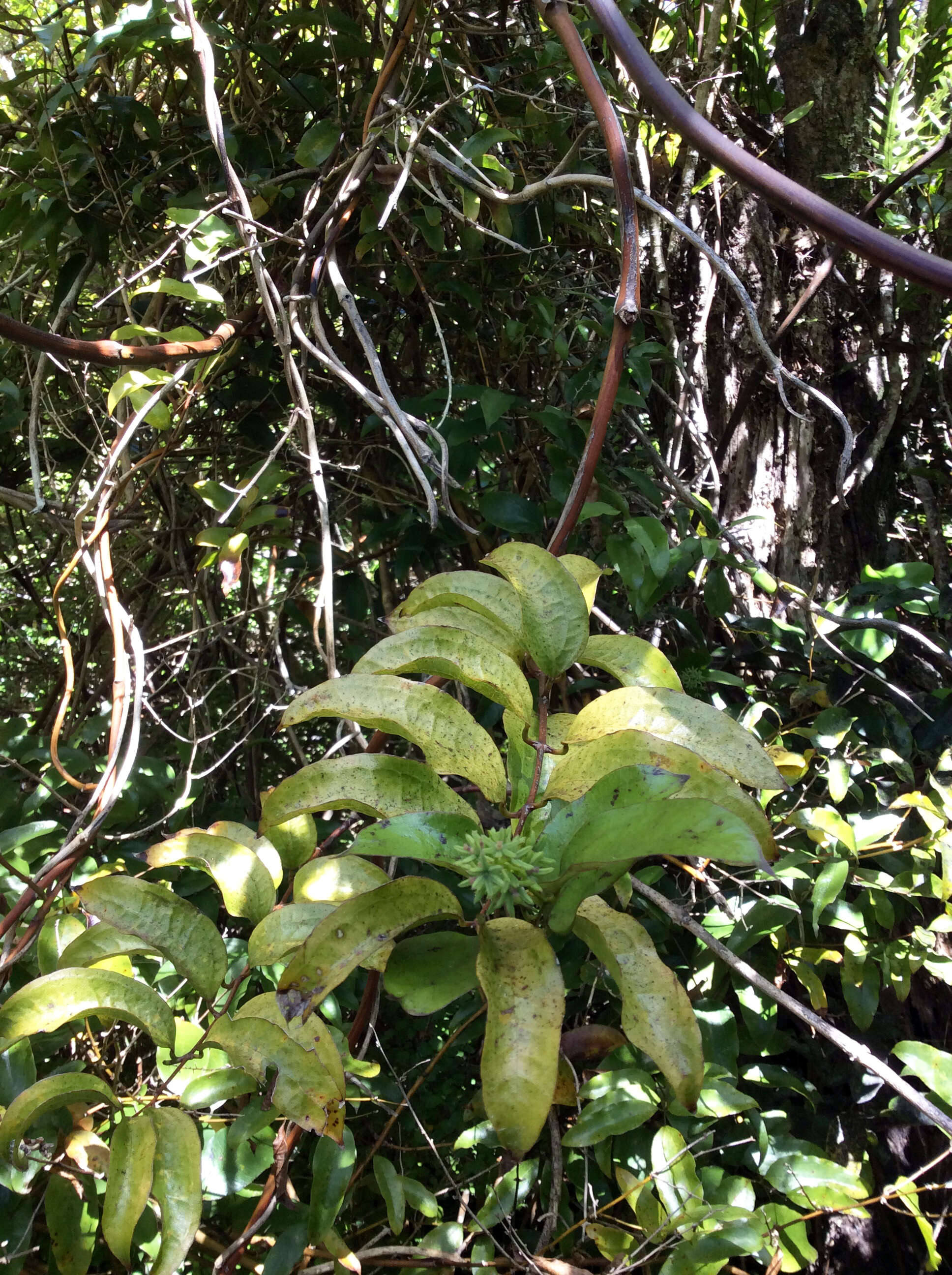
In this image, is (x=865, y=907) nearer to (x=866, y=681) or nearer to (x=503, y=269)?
(x=866, y=681)

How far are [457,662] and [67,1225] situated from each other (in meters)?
0.60

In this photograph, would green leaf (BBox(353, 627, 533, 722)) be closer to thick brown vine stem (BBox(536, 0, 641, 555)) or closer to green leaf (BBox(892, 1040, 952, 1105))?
thick brown vine stem (BBox(536, 0, 641, 555))

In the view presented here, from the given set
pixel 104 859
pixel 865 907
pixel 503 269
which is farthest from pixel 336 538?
pixel 865 907

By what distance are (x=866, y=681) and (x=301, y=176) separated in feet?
3.45

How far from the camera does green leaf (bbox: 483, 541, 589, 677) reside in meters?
0.58

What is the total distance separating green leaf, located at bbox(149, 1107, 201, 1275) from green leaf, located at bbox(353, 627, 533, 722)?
0.35 m

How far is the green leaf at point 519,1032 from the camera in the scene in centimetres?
42

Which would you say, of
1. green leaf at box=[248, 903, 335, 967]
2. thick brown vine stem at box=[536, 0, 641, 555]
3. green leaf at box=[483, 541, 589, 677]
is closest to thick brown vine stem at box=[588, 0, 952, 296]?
thick brown vine stem at box=[536, 0, 641, 555]

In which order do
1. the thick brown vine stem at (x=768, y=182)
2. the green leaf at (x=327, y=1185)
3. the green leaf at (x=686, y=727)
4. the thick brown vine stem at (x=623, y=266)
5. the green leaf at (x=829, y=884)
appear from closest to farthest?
1. the thick brown vine stem at (x=768, y=182)
2. the green leaf at (x=686, y=727)
3. the thick brown vine stem at (x=623, y=266)
4. the green leaf at (x=327, y=1185)
5. the green leaf at (x=829, y=884)

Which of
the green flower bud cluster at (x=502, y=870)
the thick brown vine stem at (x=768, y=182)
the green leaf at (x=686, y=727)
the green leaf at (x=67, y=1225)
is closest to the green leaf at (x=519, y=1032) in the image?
the green flower bud cluster at (x=502, y=870)

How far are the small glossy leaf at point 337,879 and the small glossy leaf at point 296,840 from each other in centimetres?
14

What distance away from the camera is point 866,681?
1087 millimetres

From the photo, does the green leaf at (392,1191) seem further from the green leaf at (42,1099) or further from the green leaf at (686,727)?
the green leaf at (686,727)

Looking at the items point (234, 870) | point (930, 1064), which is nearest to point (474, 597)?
point (234, 870)
